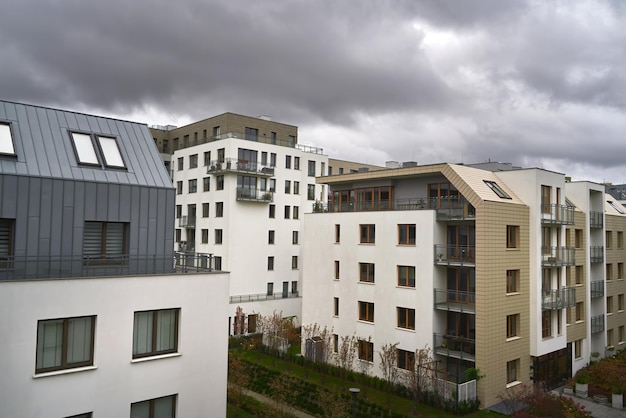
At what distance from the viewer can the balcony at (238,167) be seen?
4619cm

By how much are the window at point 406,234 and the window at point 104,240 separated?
18.4 m

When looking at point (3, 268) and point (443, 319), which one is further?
point (443, 319)

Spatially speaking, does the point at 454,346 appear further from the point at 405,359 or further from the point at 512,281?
the point at 512,281

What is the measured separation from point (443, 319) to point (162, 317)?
18.9m

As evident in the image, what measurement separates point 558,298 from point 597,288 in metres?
8.47

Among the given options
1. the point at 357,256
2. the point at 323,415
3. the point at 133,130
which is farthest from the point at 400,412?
the point at 133,130

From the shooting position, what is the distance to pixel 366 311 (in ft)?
104

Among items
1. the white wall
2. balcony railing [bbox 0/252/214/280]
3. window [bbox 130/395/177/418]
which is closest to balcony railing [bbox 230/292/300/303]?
balcony railing [bbox 0/252/214/280]

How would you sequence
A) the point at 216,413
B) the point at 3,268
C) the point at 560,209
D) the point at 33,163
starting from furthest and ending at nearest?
the point at 560,209
the point at 216,413
the point at 33,163
the point at 3,268

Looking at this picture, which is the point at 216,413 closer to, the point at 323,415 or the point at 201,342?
the point at 201,342

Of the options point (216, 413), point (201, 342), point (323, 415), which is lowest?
point (323, 415)

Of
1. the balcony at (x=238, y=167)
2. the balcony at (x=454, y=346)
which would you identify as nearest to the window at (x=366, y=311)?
the balcony at (x=454, y=346)

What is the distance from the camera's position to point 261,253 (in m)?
48.1

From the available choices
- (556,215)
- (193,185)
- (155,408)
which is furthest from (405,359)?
(193,185)
